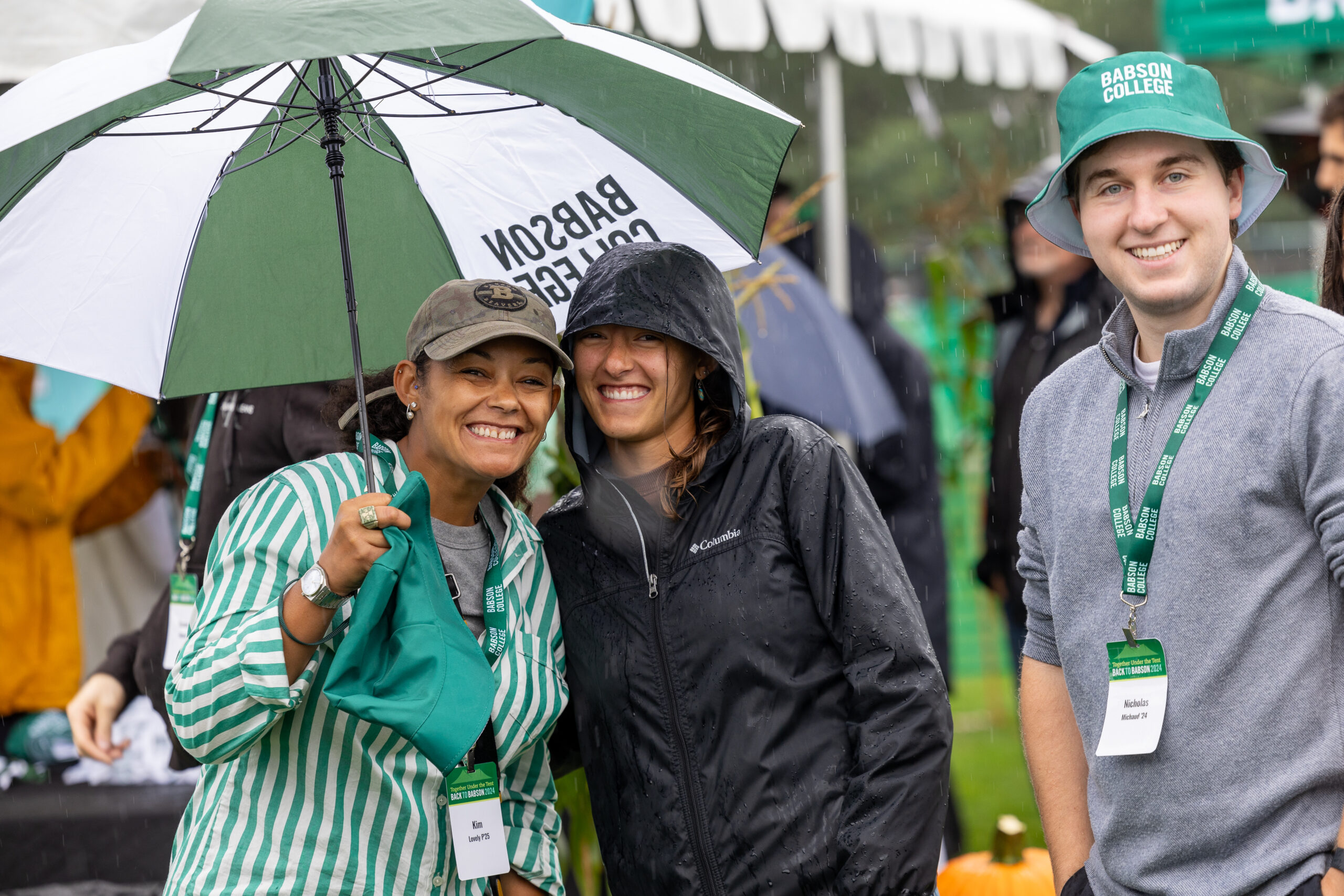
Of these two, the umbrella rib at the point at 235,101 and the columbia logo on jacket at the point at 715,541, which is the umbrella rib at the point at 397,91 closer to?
the umbrella rib at the point at 235,101

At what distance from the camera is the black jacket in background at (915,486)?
5816 millimetres

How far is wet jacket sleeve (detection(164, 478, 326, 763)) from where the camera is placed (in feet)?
7.43

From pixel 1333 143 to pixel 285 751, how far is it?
3790 millimetres

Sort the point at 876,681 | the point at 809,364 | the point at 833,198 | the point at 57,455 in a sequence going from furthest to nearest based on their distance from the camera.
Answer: the point at 833,198
the point at 809,364
the point at 57,455
the point at 876,681

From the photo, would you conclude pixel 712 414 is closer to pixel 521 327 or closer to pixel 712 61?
pixel 521 327

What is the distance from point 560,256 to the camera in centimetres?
311

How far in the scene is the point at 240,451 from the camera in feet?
12.2

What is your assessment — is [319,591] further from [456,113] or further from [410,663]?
[456,113]

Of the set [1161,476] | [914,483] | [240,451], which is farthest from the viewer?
[914,483]

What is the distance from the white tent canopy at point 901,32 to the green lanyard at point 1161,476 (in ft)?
10.2

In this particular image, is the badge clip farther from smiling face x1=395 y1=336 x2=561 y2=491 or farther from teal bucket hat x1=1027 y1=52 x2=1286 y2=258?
smiling face x1=395 y1=336 x2=561 y2=491

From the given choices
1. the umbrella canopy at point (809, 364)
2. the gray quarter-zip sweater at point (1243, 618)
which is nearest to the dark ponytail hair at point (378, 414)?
the gray quarter-zip sweater at point (1243, 618)

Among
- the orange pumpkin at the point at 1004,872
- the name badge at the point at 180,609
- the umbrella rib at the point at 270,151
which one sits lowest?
the orange pumpkin at the point at 1004,872

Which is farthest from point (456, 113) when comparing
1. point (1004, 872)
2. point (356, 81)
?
point (1004, 872)
